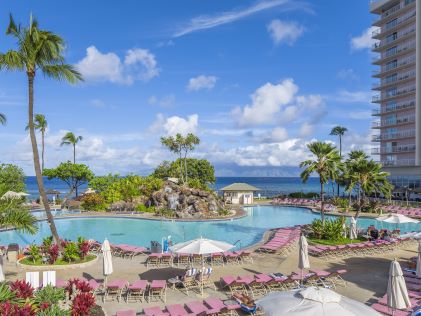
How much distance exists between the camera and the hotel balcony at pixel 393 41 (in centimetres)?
5875

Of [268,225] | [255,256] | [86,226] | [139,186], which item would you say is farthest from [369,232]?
[139,186]

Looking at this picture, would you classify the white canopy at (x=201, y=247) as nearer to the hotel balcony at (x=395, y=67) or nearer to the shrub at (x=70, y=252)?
the shrub at (x=70, y=252)

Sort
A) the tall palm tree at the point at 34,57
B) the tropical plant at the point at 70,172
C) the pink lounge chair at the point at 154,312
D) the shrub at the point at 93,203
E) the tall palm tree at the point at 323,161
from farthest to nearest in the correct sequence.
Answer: the tropical plant at the point at 70,172 → the shrub at the point at 93,203 → the tall palm tree at the point at 323,161 → the tall palm tree at the point at 34,57 → the pink lounge chair at the point at 154,312

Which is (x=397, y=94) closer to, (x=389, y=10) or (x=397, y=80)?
(x=397, y=80)

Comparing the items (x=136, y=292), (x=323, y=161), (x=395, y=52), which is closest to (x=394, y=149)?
(x=395, y=52)

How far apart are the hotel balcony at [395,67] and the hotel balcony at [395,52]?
1.18 metres

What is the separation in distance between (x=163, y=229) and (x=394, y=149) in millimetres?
45333

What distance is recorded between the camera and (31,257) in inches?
741

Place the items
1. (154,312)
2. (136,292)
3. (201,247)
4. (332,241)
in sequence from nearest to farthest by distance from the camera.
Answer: (154,312), (136,292), (201,247), (332,241)

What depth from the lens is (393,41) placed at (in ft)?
204

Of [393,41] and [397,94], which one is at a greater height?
[393,41]

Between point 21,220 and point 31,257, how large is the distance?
5.73 metres

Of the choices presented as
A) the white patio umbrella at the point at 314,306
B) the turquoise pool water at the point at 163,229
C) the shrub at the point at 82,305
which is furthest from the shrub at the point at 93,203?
the white patio umbrella at the point at 314,306

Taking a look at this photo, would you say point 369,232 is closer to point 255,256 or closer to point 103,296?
point 255,256
